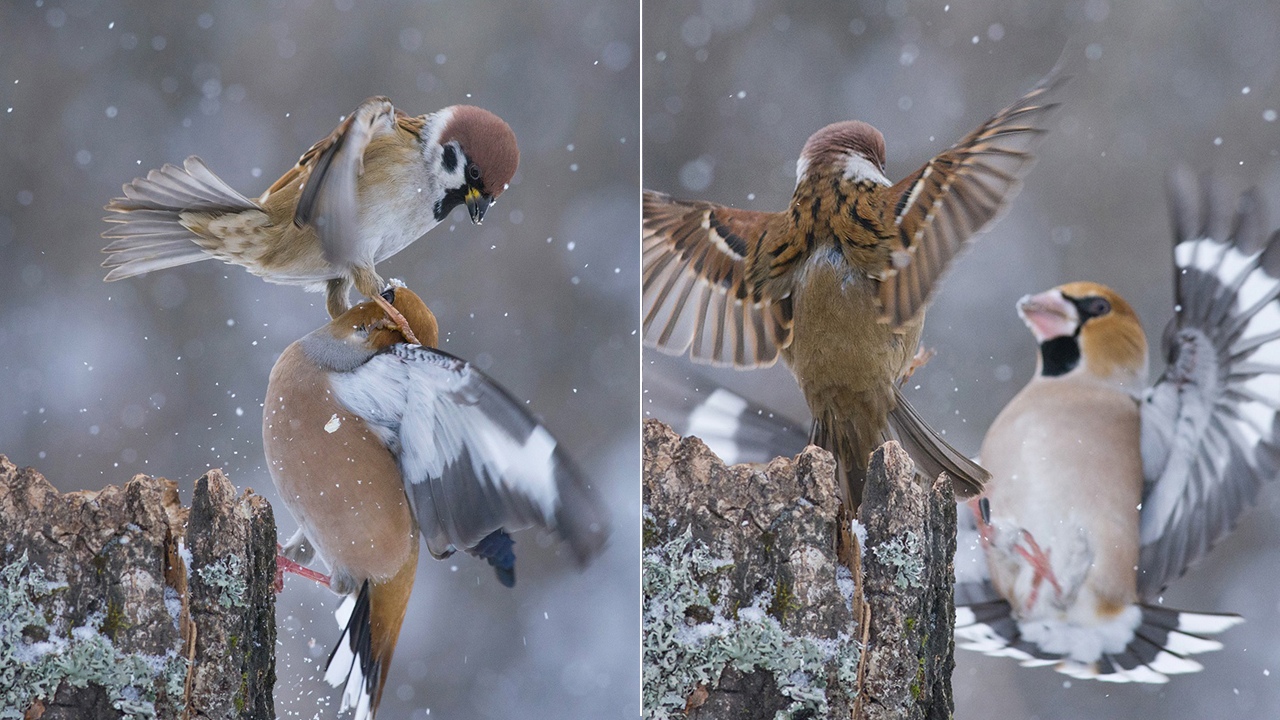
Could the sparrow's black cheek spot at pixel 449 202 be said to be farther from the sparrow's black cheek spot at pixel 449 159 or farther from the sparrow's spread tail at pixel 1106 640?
the sparrow's spread tail at pixel 1106 640

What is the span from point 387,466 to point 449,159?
1.61ft

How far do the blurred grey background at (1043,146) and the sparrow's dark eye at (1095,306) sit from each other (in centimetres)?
3

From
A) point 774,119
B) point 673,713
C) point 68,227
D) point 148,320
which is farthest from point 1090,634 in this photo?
point 68,227

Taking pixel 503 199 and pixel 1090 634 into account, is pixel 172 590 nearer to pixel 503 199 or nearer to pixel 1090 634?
pixel 503 199

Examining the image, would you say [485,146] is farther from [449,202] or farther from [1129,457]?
[1129,457]

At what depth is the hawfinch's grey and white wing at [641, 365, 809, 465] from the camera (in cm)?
149

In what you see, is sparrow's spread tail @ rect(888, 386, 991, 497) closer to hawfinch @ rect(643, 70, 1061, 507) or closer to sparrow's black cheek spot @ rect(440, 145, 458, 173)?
hawfinch @ rect(643, 70, 1061, 507)

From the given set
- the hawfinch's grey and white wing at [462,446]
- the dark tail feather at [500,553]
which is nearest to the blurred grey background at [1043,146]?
the hawfinch's grey and white wing at [462,446]

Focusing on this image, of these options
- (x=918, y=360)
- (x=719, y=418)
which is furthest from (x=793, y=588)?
(x=918, y=360)

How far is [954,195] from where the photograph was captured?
Answer: 1.41 metres

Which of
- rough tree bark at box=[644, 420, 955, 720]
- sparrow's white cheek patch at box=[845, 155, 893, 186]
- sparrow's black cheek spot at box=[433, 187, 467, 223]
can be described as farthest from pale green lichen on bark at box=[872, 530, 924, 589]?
sparrow's black cheek spot at box=[433, 187, 467, 223]

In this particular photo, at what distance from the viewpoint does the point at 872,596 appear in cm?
141

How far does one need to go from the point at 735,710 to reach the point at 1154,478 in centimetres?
71

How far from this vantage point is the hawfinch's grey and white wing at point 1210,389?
52.1 inches
